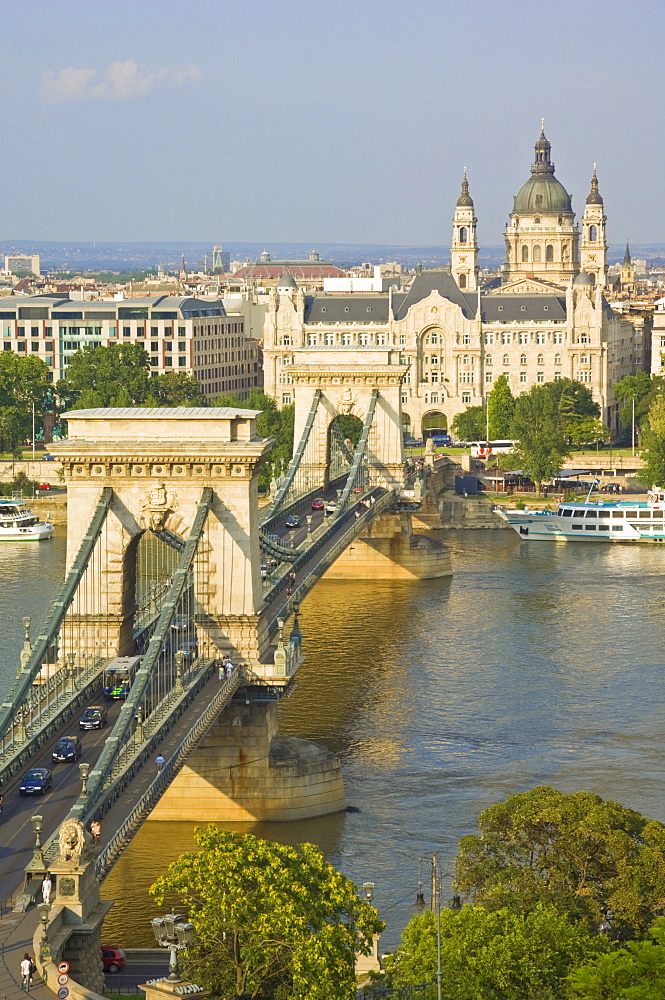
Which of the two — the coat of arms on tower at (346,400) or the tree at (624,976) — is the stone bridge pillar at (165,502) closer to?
the tree at (624,976)

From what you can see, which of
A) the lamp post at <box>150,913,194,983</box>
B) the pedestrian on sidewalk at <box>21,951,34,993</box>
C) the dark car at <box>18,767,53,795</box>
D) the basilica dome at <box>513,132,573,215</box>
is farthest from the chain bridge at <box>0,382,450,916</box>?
the basilica dome at <box>513,132,573,215</box>

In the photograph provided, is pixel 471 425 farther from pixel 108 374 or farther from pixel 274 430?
pixel 108 374

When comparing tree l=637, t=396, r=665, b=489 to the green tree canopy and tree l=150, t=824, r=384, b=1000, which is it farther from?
tree l=150, t=824, r=384, b=1000

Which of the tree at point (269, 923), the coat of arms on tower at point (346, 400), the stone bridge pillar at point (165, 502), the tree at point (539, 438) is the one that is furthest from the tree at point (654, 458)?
the tree at point (269, 923)

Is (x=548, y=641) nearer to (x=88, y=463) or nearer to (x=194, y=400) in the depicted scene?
(x=88, y=463)

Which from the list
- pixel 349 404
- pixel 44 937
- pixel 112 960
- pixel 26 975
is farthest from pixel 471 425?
pixel 26 975

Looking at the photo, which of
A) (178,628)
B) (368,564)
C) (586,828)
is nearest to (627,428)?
(368,564)
